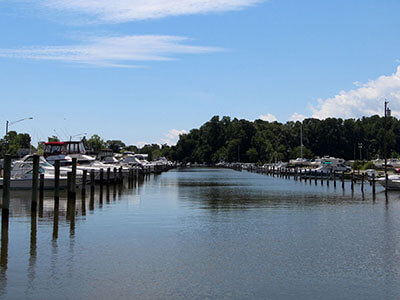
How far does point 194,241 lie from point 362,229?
35.7ft

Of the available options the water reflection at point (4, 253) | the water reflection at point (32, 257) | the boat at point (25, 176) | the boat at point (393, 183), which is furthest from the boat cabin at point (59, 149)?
the water reflection at point (4, 253)

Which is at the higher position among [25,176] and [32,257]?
[25,176]

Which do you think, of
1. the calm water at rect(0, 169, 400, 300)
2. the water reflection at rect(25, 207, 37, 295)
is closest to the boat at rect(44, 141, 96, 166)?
the calm water at rect(0, 169, 400, 300)

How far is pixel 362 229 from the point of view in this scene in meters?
32.6

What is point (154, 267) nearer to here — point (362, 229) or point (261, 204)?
point (362, 229)

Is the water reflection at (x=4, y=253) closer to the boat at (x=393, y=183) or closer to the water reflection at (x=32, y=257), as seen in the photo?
the water reflection at (x=32, y=257)

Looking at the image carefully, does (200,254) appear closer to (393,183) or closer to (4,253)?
(4,253)

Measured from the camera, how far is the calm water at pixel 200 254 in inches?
739

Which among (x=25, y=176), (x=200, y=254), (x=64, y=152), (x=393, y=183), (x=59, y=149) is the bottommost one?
(x=200, y=254)

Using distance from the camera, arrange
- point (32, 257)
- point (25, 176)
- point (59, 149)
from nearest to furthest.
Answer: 1. point (32, 257)
2. point (25, 176)
3. point (59, 149)

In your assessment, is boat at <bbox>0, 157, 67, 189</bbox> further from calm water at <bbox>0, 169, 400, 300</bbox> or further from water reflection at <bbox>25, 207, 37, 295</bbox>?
water reflection at <bbox>25, 207, 37, 295</bbox>

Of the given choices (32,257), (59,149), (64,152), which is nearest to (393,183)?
(64,152)

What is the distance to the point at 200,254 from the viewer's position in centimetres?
2456

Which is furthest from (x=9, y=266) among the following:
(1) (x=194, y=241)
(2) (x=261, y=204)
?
(2) (x=261, y=204)
